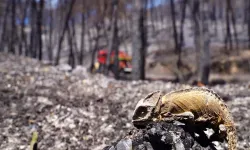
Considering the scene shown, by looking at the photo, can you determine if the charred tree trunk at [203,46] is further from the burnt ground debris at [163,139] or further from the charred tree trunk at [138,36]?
the burnt ground debris at [163,139]

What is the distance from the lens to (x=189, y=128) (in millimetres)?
4012

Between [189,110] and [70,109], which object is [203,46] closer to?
[70,109]

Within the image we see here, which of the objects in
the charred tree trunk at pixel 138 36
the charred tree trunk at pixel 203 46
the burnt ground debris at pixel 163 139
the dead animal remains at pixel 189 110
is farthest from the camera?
the charred tree trunk at pixel 203 46

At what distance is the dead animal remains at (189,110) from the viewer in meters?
3.96

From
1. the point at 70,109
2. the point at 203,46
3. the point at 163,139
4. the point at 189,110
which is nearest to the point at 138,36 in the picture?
the point at 203,46

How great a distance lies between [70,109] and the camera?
254 inches

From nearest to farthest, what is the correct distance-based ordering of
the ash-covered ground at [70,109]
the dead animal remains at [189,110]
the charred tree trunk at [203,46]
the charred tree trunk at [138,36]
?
the dead animal remains at [189,110] < the ash-covered ground at [70,109] < the charred tree trunk at [138,36] < the charred tree trunk at [203,46]

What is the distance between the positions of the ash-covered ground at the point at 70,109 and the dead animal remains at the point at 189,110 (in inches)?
37.4

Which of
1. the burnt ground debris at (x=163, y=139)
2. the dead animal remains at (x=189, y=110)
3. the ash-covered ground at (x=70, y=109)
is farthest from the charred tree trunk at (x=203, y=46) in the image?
the burnt ground debris at (x=163, y=139)

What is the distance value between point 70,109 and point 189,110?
2974 mm

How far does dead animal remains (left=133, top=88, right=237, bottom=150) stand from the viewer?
3959mm

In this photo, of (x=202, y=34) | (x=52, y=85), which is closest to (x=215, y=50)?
(x=202, y=34)

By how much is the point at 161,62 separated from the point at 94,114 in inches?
686

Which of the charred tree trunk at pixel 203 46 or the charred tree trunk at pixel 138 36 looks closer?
the charred tree trunk at pixel 138 36
